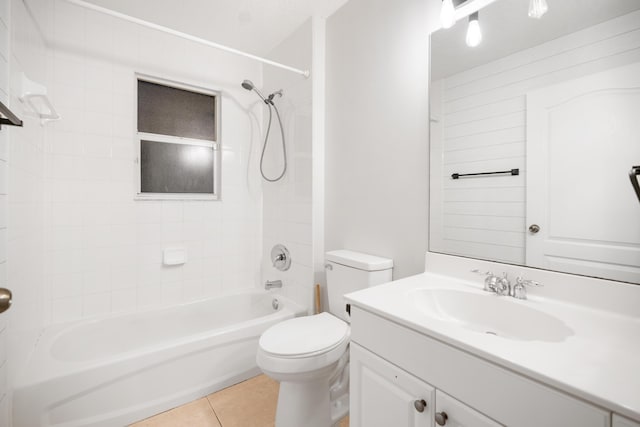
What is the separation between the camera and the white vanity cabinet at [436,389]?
579mm

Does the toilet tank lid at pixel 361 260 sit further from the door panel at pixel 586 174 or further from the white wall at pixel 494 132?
the door panel at pixel 586 174

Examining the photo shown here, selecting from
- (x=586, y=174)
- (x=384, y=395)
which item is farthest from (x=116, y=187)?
(x=586, y=174)

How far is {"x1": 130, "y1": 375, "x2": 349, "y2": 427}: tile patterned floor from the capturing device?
153cm

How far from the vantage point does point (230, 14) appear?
198 cm

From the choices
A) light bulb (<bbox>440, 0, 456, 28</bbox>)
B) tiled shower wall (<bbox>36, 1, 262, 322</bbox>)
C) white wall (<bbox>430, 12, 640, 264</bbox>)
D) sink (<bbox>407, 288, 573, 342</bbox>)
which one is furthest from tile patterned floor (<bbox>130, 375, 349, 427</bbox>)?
light bulb (<bbox>440, 0, 456, 28</bbox>)

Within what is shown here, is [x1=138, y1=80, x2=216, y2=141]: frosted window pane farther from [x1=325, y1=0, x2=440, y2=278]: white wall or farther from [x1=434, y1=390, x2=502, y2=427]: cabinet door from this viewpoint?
[x1=434, y1=390, x2=502, y2=427]: cabinet door

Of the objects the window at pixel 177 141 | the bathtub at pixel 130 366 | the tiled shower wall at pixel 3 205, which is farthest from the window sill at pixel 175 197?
the tiled shower wall at pixel 3 205

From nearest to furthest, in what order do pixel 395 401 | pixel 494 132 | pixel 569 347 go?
pixel 569 347 → pixel 395 401 → pixel 494 132

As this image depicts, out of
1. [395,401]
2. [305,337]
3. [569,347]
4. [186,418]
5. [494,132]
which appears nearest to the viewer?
[569,347]

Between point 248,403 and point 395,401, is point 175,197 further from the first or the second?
point 395,401

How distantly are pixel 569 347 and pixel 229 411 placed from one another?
1.67m

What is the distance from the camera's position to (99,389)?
141 centimetres

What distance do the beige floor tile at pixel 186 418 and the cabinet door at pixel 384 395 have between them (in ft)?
3.23

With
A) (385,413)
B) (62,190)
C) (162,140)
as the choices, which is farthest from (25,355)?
(385,413)
